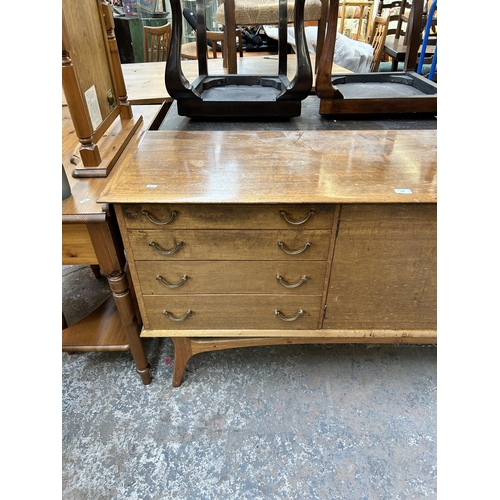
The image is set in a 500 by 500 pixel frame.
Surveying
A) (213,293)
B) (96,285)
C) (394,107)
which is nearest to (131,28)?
(96,285)

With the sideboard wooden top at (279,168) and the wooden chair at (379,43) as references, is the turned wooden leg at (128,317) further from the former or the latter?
the wooden chair at (379,43)

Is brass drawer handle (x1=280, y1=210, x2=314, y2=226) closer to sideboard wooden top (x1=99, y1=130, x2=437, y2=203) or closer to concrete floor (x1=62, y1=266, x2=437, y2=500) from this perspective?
sideboard wooden top (x1=99, y1=130, x2=437, y2=203)

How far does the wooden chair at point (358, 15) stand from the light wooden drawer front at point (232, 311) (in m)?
4.18

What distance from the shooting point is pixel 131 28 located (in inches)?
151

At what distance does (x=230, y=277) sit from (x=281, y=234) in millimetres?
184

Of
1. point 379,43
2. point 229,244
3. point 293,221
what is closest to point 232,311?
point 229,244

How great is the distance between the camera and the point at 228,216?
2.65 feet

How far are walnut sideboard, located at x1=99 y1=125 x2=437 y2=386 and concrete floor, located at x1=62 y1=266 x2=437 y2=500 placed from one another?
0.22 meters

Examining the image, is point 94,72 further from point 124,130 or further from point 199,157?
point 199,157

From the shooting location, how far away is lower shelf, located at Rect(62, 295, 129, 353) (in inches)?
44.9

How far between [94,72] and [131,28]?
142 inches

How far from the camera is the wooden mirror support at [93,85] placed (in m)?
0.80

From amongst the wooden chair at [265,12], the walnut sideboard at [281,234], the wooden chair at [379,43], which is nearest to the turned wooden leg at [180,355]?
the walnut sideboard at [281,234]

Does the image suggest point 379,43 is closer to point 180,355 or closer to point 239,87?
point 239,87
